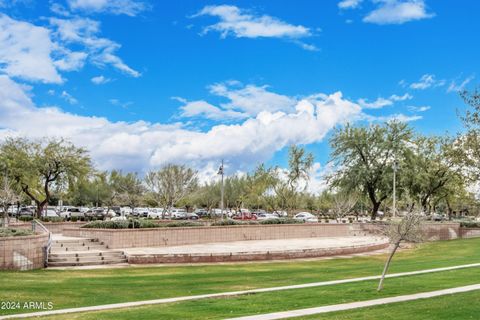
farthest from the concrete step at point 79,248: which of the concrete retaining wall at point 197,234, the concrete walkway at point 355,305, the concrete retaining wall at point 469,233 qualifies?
the concrete retaining wall at point 469,233

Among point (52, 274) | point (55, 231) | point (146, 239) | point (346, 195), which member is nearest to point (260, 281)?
point (52, 274)

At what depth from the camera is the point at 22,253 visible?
19.8m

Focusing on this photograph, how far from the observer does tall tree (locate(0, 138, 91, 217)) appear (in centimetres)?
4300

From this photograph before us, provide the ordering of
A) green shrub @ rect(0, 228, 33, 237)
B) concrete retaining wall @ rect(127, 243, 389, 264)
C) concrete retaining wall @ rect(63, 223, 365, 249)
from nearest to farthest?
green shrub @ rect(0, 228, 33, 237)
concrete retaining wall @ rect(127, 243, 389, 264)
concrete retaining wall @ rect(63, 223, 365, 249)

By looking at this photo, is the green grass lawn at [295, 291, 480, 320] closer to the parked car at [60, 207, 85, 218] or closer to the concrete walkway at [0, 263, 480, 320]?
the concrete walkway at [0, 263, 480, 320]

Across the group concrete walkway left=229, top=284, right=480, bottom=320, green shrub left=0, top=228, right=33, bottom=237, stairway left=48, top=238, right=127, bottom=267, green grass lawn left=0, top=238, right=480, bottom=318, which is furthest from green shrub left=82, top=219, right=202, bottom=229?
concrete walkway left=229, top=284, right=480, bottom=320

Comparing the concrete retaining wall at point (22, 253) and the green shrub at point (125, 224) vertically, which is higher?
the green shrub at point (125, 224)

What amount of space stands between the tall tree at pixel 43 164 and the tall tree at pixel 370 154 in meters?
23.7

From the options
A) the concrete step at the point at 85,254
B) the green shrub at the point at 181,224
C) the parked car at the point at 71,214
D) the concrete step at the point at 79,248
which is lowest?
the concrete step at the point at 85,254

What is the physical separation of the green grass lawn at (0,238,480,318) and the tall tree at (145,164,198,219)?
30.6 metres

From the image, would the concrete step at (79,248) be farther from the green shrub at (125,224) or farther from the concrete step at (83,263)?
the concrete step at (83,263)

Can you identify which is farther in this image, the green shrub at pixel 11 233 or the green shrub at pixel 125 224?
the green shrub at pixel 125 224

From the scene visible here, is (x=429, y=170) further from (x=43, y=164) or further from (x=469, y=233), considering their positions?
(x=43, y=164)

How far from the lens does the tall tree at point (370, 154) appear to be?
4741 cm
